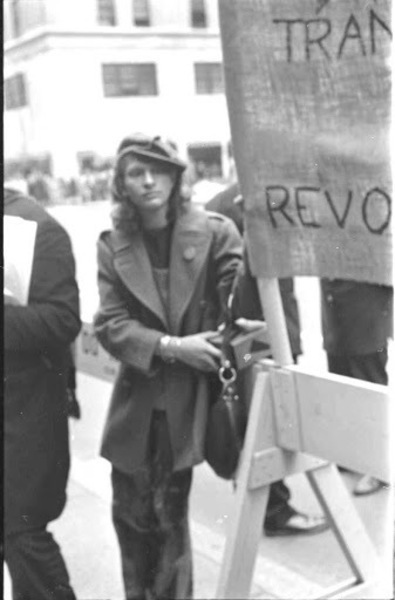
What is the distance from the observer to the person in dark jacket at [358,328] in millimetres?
2908

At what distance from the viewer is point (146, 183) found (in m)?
2.55

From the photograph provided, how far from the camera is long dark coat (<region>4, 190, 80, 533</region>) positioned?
85.0 inches

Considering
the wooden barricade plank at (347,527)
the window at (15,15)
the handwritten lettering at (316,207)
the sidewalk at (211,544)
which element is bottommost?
the sidewalk at (211,544)

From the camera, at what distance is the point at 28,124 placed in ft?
10.2

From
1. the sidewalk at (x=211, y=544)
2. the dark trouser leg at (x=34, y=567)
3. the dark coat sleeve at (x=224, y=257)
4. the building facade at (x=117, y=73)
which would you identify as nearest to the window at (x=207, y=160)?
the building facade at (x=117, y=73)

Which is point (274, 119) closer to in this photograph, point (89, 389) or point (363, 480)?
point (363, 480)

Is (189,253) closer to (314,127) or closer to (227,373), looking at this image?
(227,373)

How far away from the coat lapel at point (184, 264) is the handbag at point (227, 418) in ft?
0.43

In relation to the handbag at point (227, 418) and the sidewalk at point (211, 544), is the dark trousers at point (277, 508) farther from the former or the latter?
the handbag at point (227, 418)

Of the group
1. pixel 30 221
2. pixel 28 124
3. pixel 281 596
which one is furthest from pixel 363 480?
pixel 30 221

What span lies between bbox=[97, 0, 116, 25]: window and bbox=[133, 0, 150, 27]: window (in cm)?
7

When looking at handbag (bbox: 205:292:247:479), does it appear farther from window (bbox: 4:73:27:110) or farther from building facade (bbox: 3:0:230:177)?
window (bbox: 4:73:27:110)

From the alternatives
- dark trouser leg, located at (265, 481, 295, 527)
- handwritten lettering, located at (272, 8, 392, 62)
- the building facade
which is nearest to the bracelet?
the building facade

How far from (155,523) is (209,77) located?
4.80 feet
